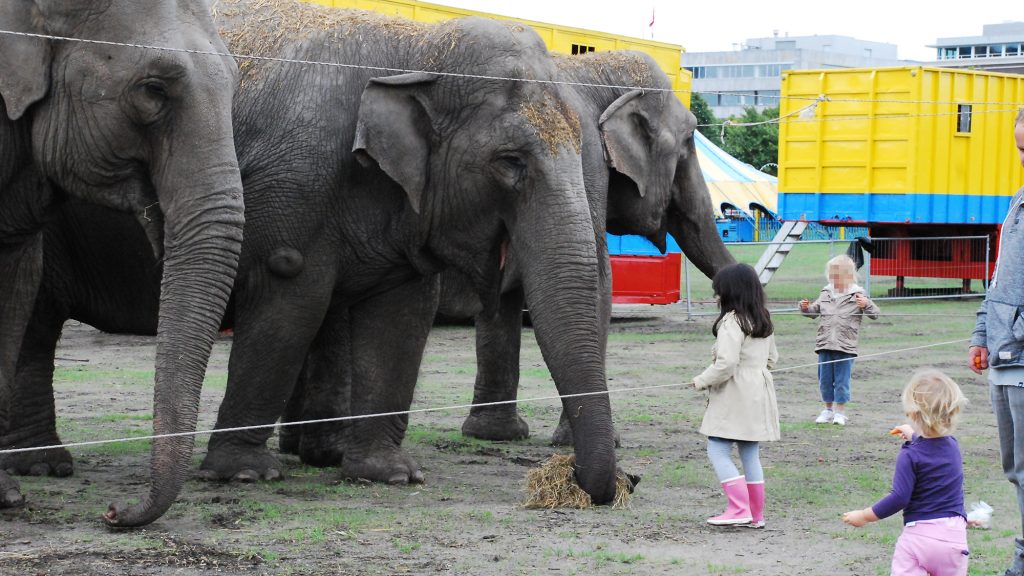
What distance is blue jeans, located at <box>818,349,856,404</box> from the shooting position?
11758 millimetres

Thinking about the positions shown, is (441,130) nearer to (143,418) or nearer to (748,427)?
(748,427)

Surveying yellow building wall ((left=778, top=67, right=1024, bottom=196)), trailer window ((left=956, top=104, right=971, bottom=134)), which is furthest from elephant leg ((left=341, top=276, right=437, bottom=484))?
trailer window ((left=956, top=104, right=971, bottom=134))

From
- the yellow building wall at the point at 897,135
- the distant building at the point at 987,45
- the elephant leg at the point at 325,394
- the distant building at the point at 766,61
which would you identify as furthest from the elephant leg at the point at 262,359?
the distant building at the point at 766,61

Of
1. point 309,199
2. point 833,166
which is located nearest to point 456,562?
point 309,199

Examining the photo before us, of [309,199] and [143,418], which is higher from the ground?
[309,199]

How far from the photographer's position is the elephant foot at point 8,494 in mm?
7488

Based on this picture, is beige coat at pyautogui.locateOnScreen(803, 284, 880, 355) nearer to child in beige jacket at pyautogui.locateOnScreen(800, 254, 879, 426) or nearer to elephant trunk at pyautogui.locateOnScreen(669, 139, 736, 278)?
child in beige jacket at pyautogui.locateOnScreen(800, 254, 879, 426)

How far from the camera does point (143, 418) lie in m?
11.4

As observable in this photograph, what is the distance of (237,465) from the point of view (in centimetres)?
870

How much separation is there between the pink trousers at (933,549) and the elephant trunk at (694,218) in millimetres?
7119

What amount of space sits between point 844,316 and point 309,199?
5037 millimetres

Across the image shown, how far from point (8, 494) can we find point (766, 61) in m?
152

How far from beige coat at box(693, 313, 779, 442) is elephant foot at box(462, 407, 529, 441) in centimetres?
338

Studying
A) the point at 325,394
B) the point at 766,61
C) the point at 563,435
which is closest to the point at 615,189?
the point at 563,435
